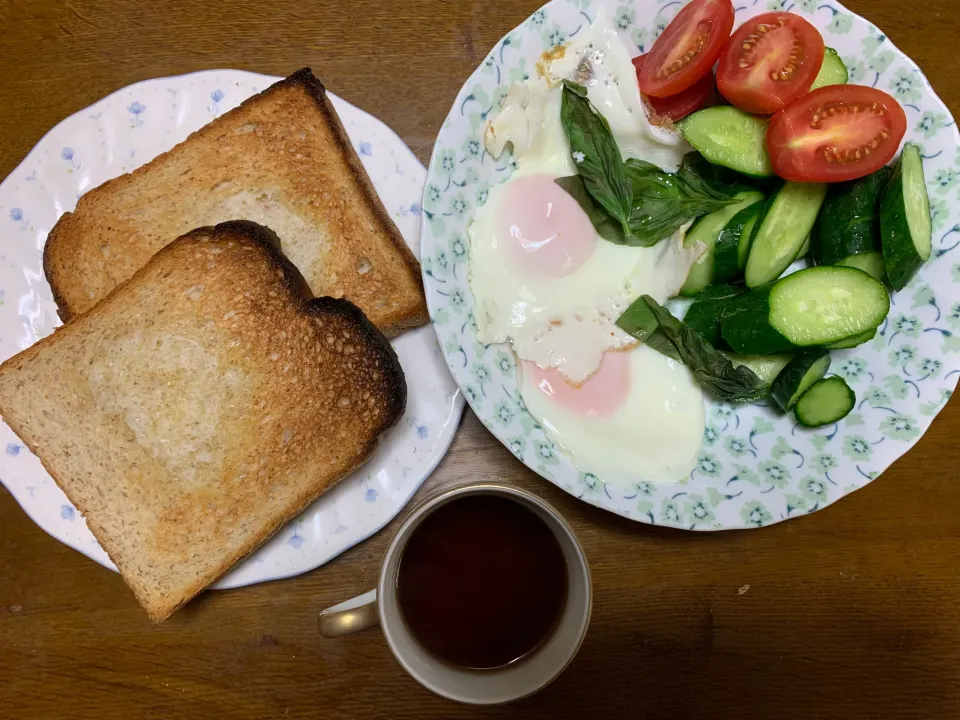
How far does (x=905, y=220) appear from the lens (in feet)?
4.92

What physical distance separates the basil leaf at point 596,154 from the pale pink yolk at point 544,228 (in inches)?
3.8

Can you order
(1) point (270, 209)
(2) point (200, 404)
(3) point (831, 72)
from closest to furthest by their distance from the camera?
(3) point (831, 72) < (2) point (200, 404) < (1) point (270, 209)

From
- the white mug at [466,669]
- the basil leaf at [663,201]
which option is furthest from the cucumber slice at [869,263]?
the white mug at [466,669]

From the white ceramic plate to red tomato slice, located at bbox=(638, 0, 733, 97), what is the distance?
28.8 inches

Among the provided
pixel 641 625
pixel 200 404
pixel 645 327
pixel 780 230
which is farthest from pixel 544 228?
pixel 641 625

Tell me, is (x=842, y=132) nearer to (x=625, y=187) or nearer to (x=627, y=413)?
(x=625, y=187)

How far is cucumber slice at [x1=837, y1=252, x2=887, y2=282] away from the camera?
1.64m

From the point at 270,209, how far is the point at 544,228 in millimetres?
827

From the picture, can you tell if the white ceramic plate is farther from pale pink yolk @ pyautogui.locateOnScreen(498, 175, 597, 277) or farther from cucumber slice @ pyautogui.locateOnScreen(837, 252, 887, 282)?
cucumber slice @ pyautogui.locateOnScreen(837, 252, 887, 282)

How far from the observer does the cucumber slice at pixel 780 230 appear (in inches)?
64.4

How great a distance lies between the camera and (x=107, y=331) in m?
1.76

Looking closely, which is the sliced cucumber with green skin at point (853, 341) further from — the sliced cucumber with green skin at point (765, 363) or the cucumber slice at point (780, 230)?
the cucumber slice at point (780, 230)

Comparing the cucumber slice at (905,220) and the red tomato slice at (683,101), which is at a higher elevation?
the red tomato slice at (683,101)

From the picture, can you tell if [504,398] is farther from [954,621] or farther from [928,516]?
[954,621]
